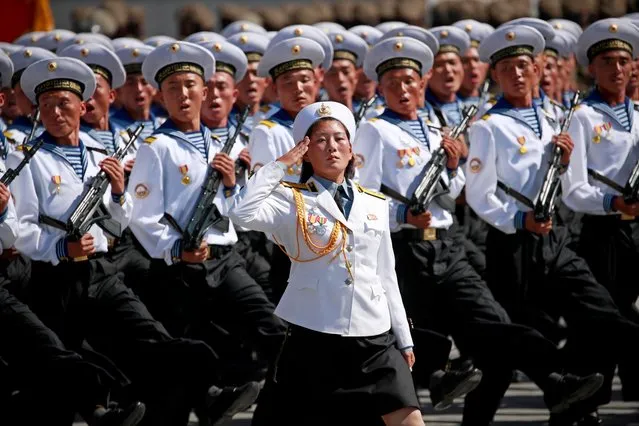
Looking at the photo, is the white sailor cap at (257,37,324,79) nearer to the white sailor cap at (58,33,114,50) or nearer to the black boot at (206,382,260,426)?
the white sailor cap at (58,33,114,50)

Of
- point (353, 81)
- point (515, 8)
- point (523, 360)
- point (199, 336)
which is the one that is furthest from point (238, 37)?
point (515, 8)

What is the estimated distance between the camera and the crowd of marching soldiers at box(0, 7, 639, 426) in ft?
31.3

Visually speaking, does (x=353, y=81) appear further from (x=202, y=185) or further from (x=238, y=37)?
(x=202, y=185)

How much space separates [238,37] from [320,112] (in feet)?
16.1

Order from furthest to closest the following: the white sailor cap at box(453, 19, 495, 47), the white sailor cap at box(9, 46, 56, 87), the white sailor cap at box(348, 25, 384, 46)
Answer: the white sailor cap at box(453, 19, 495, 47) < the white sailor cap at box(348, 25, 384, 46) < the white sailor cap at box(9, 46, 56, 87)

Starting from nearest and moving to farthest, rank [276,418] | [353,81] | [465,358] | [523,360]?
[276,418] → [523,360] → [465,358] → [353,81]

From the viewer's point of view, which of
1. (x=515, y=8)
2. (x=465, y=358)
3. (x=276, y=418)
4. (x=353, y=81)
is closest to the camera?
(x=276, y=418)

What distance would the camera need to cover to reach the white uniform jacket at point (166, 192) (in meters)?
9.93

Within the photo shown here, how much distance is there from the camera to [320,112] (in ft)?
26.2

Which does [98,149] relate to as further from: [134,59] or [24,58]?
[134,59]

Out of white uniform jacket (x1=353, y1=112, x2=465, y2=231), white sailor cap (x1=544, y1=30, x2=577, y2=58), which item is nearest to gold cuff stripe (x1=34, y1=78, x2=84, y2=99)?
white uniform jacket (x1=353, y1=112, x2=465, y2=231)

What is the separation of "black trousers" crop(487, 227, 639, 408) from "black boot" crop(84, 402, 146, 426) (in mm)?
2476

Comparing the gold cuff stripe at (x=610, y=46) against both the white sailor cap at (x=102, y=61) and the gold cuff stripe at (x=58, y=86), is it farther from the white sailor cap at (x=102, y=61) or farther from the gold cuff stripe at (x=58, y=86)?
the gold cuff stripe at (x=58, y=86)

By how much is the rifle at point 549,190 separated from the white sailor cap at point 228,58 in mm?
2332
